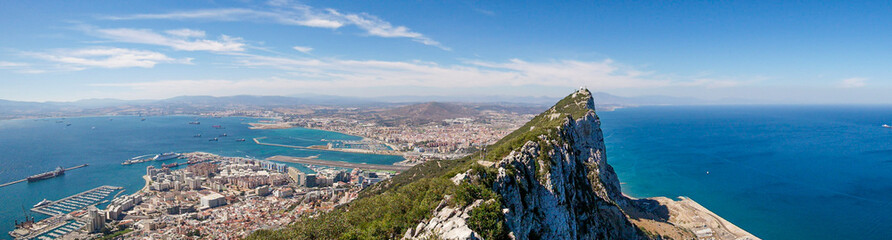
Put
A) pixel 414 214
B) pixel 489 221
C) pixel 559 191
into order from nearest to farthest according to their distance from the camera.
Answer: pixel 489 221 < pixel 414 214 < pixel 559 191

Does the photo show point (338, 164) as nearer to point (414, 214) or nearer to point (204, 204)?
point (204, 204)

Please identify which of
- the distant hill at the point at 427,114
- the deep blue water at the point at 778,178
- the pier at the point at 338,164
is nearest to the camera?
the deep blue water at the point at 778,178

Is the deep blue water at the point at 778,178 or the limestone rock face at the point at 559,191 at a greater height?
the limestone rock face at the point at 559,191

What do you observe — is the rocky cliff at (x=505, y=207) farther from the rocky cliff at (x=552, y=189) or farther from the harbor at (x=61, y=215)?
the harbor at (x=61, y=215)

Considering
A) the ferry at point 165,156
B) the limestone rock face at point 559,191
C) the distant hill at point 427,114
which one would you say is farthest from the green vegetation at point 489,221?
the distant hill at point 427,114

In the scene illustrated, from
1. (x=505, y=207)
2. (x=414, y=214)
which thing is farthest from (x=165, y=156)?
(x=505, y=207)

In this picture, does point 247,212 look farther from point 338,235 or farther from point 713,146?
point 713,146
